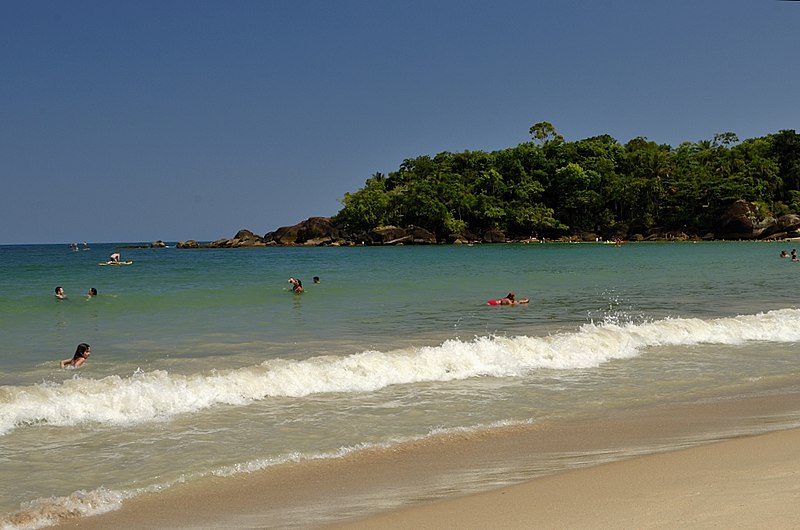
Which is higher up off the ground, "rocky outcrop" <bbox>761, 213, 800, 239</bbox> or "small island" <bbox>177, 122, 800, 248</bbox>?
"small island" <bbox>177, 122, 800, 248</bbox>

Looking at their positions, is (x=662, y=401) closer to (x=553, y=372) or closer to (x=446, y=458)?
(x=553, y=372)

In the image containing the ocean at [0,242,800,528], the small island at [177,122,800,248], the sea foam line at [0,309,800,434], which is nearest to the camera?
the ocean at [0,242,800,528]

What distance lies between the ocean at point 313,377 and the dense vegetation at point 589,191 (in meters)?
77.6

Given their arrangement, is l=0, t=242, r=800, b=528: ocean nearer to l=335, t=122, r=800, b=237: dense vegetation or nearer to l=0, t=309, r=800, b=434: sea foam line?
l=0, t=309, r=800, b=434: sea foam line

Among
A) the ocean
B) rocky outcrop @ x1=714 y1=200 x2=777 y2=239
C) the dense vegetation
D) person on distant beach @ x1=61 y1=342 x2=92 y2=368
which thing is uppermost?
the dense vegetation

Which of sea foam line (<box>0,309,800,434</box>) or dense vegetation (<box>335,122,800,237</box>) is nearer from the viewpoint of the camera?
sea foam line (<box>0,309,800,434</box>)

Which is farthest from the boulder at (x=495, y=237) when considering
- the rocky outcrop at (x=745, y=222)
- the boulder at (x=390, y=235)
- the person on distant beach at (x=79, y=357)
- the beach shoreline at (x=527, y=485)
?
the beach shoreline at (x=527, y=485)

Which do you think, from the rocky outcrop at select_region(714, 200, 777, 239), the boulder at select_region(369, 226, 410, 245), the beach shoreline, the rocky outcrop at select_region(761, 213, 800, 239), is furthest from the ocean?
the boulder at select_region(369, 226, 410, 245)

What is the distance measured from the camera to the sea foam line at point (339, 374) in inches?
309

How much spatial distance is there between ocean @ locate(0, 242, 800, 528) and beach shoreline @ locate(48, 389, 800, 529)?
8.6 inches

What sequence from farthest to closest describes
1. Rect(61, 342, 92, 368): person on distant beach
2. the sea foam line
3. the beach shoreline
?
Rect(61, 342, 92, 368): person on distant beach < the sea foam line < the beach shoreline

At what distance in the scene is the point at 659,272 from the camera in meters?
33.0

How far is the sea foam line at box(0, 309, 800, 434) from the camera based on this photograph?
786 centimetres

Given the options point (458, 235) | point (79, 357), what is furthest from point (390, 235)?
point (79, 357)
